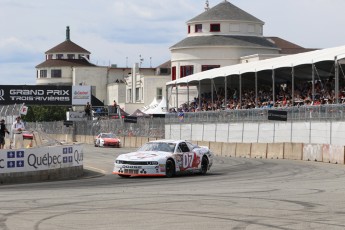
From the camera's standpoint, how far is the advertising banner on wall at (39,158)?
2609 cm

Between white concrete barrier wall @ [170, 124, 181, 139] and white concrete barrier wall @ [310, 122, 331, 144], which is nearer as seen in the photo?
white concrete barrier wall @ [310, 122, 331, 144]

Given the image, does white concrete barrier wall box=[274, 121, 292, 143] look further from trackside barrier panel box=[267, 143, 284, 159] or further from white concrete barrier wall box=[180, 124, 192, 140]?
white concrete barrier wall box=[180, 124, 192, 140]

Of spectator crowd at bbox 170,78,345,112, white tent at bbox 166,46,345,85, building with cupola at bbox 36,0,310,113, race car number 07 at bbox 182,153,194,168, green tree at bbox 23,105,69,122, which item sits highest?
building with cupola at bbox 36,0,310,113

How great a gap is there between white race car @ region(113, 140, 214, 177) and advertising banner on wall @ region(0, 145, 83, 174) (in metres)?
1.87

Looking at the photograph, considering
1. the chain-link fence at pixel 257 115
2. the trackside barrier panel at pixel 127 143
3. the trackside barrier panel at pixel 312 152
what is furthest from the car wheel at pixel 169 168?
the trackside barrier panel at pixel 127 143

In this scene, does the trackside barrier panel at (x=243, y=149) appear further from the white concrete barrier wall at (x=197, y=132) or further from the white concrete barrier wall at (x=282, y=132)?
the white concrete barrier wall at (x=197, y=132)

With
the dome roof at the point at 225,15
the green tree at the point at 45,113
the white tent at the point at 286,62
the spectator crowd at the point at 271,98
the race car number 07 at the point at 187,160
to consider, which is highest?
the dome roof at the point at 225,15

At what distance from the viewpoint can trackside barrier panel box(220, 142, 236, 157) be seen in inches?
1929

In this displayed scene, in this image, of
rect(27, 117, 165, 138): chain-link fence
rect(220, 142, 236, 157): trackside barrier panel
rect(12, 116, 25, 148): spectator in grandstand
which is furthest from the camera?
rect(27, 117, 165, 138): chain-link fence

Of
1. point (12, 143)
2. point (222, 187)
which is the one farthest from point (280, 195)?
point (12, 143)

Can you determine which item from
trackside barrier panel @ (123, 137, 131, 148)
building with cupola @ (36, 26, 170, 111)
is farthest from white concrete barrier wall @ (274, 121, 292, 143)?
building with cupola @ (36, 26, 170, 111)

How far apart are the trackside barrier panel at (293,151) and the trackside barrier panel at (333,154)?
2.96 m

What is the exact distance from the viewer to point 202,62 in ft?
309

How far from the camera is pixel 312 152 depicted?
131 feet
